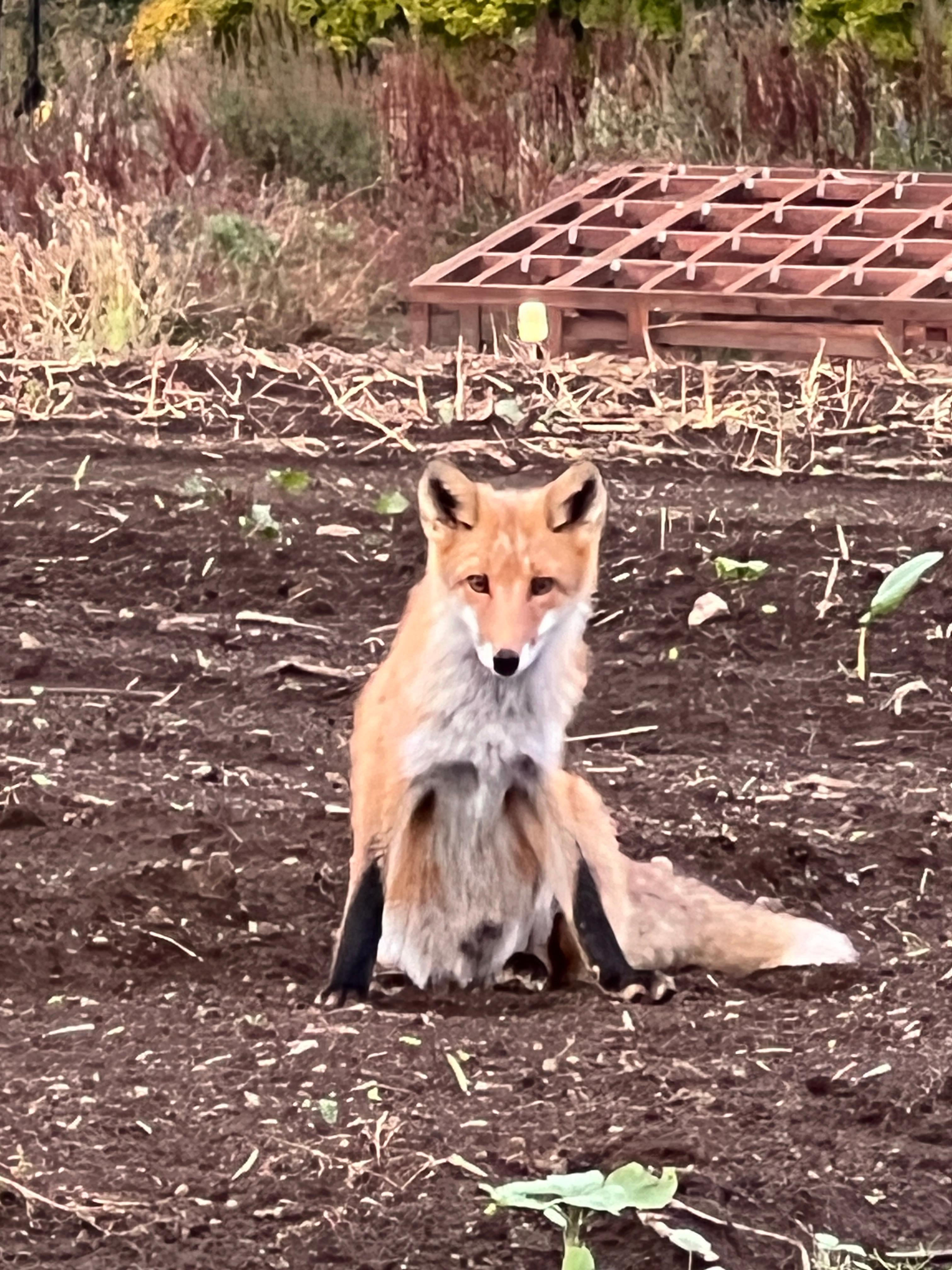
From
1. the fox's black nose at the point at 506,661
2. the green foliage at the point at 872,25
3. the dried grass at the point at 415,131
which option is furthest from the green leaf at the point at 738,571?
the green foliage at the point at 872,25

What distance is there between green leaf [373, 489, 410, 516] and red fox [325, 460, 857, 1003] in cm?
236

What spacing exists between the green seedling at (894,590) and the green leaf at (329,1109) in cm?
236

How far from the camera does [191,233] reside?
9.38 meters

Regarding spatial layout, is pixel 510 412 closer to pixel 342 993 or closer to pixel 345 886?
pixel 345 886

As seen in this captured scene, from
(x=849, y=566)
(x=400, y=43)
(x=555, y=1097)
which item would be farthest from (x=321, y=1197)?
(x=400, y=43)

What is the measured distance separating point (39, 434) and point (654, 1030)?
163 inches

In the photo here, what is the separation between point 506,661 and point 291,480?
10.4ft

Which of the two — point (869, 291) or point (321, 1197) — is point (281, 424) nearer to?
point (869, 291)

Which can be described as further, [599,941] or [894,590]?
[894,590]

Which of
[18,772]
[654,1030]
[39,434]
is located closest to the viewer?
[654,1030]

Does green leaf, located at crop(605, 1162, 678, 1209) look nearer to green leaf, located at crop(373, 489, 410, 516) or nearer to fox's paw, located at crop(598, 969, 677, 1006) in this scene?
fox's paw, located at crop(598, 969, 677, 1006)

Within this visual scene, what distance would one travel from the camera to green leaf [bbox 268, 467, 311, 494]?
20.2ft

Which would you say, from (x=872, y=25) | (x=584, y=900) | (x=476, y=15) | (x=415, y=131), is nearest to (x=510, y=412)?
(x=584, y=900)

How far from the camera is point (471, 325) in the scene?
8109mm
